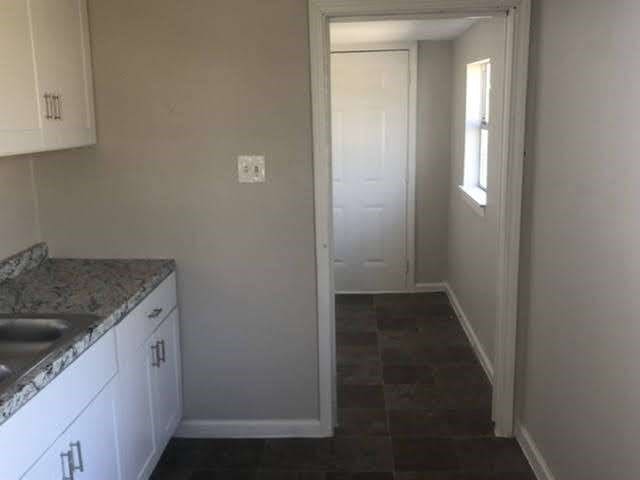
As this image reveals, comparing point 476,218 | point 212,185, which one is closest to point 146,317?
point 212,185

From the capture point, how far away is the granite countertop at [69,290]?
1.66 meters

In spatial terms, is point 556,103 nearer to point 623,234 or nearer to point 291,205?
point 623,234

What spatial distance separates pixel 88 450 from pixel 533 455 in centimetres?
182

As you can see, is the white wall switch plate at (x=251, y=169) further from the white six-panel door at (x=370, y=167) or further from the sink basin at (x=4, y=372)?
the white six-panel door at (x=370, y=167)

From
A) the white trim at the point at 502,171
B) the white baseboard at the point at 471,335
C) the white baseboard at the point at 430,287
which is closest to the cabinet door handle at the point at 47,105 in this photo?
the white trim at the point at 502,171

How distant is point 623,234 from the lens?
5.91 feet

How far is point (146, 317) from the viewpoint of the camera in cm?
241

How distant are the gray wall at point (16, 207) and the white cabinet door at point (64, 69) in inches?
12.3

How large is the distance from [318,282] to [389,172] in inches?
93.4

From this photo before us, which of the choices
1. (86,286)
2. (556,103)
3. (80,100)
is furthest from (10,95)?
(556,103)

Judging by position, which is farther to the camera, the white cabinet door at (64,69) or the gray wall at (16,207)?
the gray wall at (16,207)

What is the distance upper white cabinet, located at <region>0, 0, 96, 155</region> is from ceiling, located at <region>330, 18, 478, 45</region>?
1.59 metres

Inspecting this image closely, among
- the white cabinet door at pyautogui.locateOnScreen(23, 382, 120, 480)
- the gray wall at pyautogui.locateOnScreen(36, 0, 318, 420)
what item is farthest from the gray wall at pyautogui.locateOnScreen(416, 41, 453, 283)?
the white cabinet door at pyautogui.locateOnScreen(23, 382, 120, 480)

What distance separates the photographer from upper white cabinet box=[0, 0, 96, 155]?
198 cm
